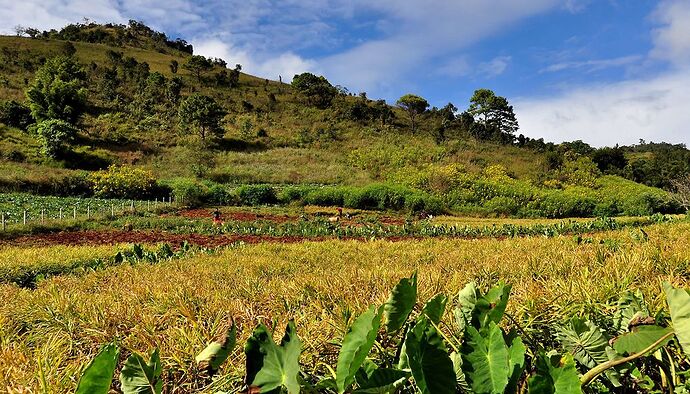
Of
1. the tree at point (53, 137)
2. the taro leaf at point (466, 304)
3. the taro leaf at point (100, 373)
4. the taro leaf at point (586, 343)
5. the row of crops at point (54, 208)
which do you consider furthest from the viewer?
the tree at point (53, 137)

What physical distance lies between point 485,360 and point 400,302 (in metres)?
0.27

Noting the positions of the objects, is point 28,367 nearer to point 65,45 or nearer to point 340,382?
point 340,382

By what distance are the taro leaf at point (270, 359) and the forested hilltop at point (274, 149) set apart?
86.5 feet

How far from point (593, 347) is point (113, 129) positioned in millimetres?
49112

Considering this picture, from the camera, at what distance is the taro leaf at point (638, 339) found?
1.02 m

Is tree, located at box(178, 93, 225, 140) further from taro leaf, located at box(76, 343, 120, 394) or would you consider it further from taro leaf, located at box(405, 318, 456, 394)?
taro leaf, located at box(405, 318, 456, 394)

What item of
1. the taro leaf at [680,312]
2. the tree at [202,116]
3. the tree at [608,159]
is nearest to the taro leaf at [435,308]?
the taro leaf at [680,312]

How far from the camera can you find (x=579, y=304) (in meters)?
1.53

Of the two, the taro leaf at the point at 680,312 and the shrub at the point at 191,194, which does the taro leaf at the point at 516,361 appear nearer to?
the taro leaf at the point at 680,312

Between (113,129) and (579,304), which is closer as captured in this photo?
(579,304)

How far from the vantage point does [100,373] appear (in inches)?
33.1

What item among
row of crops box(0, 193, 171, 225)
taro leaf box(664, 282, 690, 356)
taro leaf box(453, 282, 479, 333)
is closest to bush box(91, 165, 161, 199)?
row of crops box(0, 193, 171, 225)

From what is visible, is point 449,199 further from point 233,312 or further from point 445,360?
point 445,360

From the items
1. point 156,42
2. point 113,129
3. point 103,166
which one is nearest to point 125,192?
point 103,166
